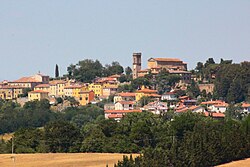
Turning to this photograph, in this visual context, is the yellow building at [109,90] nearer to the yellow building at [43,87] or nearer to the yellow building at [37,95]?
the yellow building at [37,95]

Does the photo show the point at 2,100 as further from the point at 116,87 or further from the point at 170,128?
the point at 170,128

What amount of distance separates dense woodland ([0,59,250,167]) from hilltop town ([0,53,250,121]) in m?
2.35

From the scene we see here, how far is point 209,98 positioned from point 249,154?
72288 millimetres

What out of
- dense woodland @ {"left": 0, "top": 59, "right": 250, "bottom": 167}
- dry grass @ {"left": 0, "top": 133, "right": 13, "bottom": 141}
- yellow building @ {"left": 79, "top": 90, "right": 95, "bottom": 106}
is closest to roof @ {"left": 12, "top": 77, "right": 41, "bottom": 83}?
yellow building @ {"left": 79, "top": 90, "right": 95, "bottom": 106}

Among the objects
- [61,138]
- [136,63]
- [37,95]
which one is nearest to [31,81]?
[37,95]

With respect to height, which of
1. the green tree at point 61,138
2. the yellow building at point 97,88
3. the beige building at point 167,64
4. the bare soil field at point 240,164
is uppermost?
the beige building at point 167,64

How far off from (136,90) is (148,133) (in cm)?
6563

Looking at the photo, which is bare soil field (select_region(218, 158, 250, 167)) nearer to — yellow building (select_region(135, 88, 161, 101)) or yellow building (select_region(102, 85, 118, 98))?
yellow building (select_region(135, 88, 161, 101))

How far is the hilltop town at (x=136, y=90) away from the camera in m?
123

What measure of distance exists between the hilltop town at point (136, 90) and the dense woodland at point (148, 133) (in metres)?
2.35

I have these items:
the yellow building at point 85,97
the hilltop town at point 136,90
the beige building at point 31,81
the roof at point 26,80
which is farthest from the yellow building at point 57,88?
the roof at point 26,80

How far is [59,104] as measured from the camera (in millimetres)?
135375

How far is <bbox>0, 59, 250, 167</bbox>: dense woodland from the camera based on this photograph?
176 ft

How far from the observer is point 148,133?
7231 cm
